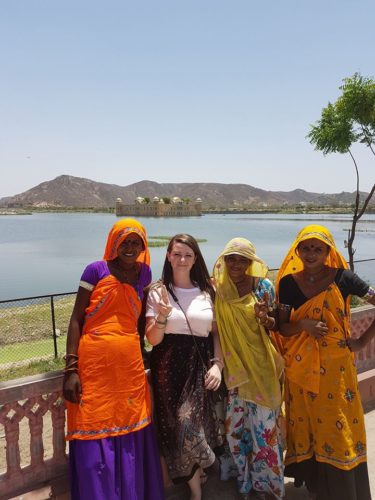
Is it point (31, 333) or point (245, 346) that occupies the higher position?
point (245, 346)

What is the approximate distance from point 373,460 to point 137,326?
205 centimetres

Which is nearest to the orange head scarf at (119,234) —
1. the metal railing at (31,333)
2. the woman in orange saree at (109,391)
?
the woman in orange saree at (109,391)

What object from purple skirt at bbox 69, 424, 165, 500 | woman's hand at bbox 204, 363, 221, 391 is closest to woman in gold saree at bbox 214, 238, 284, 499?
woman's hand at bbox 204, 363, 221, 391

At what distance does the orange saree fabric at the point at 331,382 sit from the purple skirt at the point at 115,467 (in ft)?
3.08

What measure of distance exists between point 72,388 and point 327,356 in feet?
4.59

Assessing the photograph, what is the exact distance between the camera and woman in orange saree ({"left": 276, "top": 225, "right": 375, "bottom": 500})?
224 cm

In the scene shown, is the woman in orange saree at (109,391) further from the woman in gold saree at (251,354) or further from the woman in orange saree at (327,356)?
the woman in orange saree at (327,356)

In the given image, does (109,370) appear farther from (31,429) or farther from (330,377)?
(330,377)

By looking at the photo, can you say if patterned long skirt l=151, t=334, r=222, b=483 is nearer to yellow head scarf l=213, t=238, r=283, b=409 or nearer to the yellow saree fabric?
yellow head scarf l=213, t=238, r=283, b=409

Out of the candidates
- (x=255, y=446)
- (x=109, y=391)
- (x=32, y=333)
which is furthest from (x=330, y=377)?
(x=32, y=333)

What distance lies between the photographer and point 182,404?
2.23 metres

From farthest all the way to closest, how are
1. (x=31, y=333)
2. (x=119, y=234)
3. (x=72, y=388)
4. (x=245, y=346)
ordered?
(x=31, y=333) < (x=245, y=346) < (x=119, y=234) < (x=72, y=388)

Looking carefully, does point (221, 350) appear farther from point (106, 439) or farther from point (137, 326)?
point (106, 439)

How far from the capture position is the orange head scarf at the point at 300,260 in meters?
2.20
